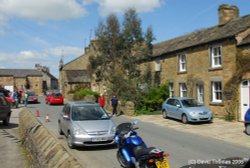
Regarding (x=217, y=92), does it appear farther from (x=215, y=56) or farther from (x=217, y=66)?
(x=215, y=56)

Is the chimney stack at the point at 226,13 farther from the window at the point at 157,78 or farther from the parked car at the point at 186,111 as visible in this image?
the parked car at the point at 186,111

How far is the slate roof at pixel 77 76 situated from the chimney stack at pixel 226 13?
3916 centimetres

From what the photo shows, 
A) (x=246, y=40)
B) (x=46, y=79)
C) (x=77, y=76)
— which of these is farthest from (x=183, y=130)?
(x=46, y=79)

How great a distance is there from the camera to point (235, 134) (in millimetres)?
16625

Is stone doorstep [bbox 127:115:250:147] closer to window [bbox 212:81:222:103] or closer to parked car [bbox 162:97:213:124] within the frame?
parked car [bbox 162:97:213:124]

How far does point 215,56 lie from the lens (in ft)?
79.2

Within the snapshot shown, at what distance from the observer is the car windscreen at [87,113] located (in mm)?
13469

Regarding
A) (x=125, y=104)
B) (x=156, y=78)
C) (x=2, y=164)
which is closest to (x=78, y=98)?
(x=156, y=78)

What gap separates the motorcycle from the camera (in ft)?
24.6

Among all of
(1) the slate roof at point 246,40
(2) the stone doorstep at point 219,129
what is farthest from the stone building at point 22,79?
(1) the slate roof at point 246,40

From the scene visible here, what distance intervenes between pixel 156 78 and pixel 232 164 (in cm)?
2845

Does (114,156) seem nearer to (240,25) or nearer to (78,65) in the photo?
(240,25)

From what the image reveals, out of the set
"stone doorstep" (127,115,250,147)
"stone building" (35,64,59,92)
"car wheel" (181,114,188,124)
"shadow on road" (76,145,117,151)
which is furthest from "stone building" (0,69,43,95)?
"shadow on road" (76,145,117,151)

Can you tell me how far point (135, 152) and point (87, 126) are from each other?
440 centimetres
